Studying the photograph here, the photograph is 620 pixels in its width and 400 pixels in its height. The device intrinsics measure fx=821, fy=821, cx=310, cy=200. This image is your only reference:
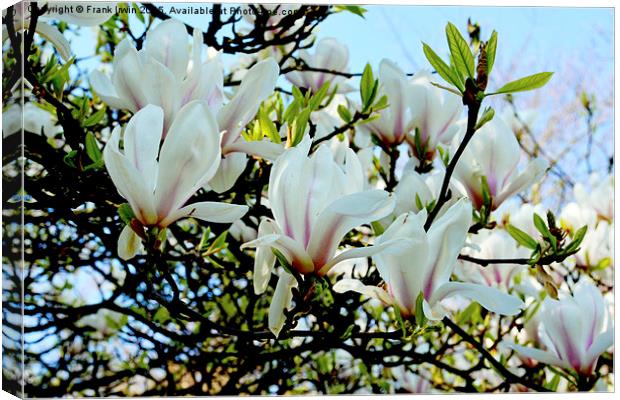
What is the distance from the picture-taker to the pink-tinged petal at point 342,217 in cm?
57

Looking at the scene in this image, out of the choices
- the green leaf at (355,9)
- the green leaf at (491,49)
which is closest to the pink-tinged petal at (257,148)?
the green leaf at (491,49)

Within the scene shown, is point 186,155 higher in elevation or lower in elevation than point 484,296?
higher

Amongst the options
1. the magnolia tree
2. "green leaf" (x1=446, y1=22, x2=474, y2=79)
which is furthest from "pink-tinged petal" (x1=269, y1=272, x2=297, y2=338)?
"green leaf" (x1=446, y1=22, x2=474, y2=79)

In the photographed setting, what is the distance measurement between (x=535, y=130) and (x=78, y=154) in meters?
1.07

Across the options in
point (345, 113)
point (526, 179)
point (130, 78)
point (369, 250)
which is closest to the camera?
point (369, 250)

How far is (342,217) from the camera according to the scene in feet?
1.91

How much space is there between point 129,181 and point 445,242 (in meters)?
0.24

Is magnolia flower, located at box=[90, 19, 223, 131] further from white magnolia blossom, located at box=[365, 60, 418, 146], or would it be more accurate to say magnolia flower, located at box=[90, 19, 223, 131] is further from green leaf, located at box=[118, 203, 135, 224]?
white magnolia blossom, located at box=[365, 60, 418, 146]

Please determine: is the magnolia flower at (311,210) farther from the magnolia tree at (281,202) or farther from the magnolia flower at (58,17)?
the magnolia flower at (58,17)

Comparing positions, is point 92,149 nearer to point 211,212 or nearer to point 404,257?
point 211,212

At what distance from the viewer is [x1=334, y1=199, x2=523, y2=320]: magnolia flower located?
0.61 metres

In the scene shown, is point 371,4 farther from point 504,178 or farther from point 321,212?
point 321,212

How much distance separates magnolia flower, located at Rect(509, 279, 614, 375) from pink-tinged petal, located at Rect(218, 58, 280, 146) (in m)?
0.44

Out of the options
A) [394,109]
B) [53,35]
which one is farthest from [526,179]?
[53,35]
